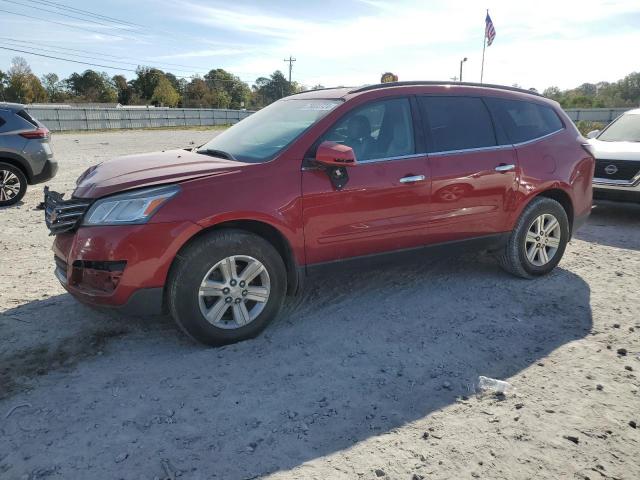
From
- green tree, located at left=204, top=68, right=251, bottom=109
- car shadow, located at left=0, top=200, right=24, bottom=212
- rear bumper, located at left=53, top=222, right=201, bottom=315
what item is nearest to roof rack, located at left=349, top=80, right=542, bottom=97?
rear bumper, located at left=53, top=222, right=201, bottom=315

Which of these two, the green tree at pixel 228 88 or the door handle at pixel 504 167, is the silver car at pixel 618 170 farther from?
the green tree at pixel 228 88

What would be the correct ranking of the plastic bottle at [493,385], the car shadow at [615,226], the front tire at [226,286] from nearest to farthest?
the plastic bottle at [493,385]
the front tire at [226,286]
the car shadow at [615,226]

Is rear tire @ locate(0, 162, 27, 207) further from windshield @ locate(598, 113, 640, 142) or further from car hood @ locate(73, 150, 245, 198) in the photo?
windshield @ locate(598, 113, 640, 142)

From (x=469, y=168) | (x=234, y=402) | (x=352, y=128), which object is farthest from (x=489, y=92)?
(x=234, y=402)

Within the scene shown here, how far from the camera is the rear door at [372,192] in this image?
3729mm

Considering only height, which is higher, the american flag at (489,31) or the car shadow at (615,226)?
the american flag at (489,31)

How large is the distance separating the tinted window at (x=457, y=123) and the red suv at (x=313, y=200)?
11 mm

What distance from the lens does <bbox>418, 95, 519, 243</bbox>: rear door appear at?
4242mm

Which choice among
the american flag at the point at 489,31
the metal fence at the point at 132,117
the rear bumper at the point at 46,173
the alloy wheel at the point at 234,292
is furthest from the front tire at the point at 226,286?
the metal fence at the point at 132,117

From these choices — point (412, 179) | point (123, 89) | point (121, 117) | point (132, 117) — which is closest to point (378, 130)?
point (412, 179)

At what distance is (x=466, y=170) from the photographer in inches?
170

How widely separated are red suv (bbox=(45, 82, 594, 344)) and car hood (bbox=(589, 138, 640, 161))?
3035 mm

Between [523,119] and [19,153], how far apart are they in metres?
7.78

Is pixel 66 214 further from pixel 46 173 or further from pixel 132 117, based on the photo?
pixel 132 117
